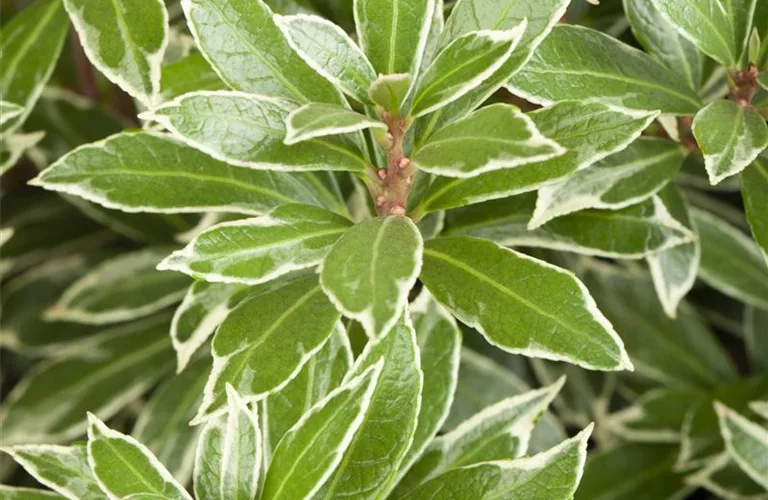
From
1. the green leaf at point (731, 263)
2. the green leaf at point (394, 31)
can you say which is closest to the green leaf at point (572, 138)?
the green leaf at point (394, 31)

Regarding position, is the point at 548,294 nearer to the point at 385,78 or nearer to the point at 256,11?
the point at 385,78

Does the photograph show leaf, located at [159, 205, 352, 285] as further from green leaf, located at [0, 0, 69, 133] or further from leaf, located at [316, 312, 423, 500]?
green leaf, located at [0, 0, 69, 133]

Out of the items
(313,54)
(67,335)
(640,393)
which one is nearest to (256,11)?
(313,54)

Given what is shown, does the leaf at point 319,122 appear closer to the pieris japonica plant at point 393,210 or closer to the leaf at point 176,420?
the pieris japonica plant at point 393,210

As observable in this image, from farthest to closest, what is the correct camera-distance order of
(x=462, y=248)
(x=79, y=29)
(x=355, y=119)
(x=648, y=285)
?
(x=648, y=285) < (x=79, y=29) < (x=462, y=248) < (x=355, y=119)

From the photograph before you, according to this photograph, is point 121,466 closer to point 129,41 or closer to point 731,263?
point 129,41

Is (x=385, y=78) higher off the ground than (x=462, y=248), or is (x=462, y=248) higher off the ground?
(x=385, y=78)
